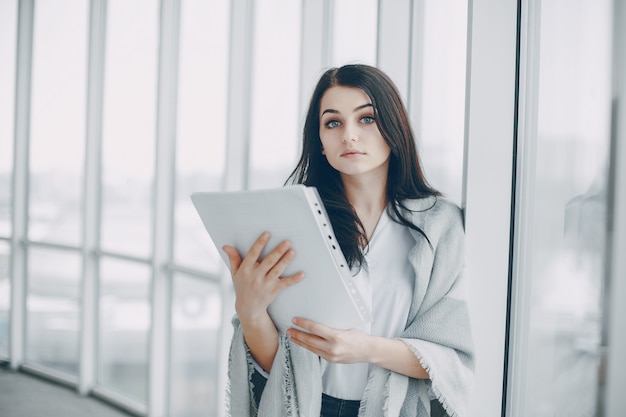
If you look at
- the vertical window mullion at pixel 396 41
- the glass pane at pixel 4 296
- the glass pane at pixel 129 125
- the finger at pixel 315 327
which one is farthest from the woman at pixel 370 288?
the glass pane at pixel 4 296

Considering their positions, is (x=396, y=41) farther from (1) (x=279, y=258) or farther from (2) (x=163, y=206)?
(2) (x=163, y=206)

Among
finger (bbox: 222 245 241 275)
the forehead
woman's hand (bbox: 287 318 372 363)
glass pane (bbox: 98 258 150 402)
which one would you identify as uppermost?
the forehead

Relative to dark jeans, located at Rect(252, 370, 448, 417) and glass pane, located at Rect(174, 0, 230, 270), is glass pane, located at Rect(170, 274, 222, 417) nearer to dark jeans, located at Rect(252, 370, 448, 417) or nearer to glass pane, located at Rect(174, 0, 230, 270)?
glass pane, located at Rect(174, 0, 230, 270)

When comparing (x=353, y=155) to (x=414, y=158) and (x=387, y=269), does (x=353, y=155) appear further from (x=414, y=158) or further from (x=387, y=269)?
(x=387, y=269)

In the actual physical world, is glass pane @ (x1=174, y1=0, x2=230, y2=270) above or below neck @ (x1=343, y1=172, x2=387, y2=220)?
above

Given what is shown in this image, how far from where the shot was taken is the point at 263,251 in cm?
111

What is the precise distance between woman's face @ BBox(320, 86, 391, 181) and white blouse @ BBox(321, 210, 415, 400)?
16cm

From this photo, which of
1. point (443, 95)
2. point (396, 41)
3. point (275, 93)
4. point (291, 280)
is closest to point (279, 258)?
point (291, 280)

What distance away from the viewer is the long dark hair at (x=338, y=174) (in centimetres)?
117

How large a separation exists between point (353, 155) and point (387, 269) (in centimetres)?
26

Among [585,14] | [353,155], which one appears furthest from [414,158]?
[585,14]

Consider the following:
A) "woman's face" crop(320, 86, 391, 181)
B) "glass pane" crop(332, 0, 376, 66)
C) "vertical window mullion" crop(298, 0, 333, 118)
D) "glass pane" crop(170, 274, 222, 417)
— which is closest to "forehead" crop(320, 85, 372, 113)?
"woman's face" crop(320, 86, 391, 181)

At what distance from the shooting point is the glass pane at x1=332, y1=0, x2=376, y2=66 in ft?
6.39

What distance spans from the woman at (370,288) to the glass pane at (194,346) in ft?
5.75
